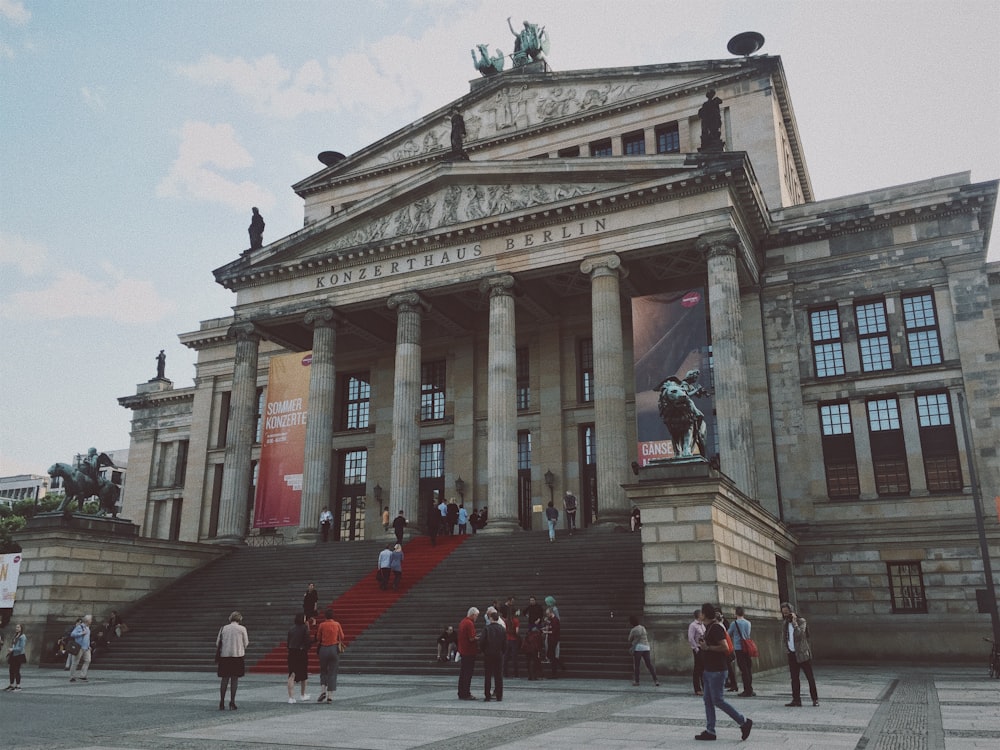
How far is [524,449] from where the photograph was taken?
126 ft

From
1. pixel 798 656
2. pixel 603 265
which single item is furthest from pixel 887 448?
pixel 798 656

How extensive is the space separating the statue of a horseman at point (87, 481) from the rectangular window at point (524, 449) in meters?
17.2

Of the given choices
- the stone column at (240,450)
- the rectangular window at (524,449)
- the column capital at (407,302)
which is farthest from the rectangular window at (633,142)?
the stone column at (240,450)

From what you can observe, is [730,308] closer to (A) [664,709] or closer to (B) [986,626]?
(B) [986,626]

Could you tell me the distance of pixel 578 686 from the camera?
57.3 ft

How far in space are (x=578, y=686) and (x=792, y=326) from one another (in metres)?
20.7

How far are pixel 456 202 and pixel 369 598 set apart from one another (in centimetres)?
1736

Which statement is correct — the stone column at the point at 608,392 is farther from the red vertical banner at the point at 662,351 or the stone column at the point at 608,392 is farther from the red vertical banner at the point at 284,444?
the red vertical banner at the point at 284,444

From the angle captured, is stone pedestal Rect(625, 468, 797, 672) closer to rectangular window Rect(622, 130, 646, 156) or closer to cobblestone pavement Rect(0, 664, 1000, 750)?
cobblestone pavement Rect(0, 664, 1000, 750)

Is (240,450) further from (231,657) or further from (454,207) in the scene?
(231,657)

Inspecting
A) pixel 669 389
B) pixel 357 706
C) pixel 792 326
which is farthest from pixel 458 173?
pixel 357 706

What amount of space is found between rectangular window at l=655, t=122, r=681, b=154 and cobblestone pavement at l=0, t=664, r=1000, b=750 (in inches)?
1028

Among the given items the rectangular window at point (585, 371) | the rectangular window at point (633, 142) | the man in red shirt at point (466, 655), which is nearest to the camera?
the man in red shirt at point (466, 655)

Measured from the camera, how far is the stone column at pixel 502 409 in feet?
102
